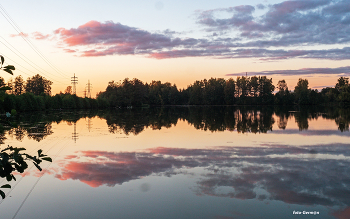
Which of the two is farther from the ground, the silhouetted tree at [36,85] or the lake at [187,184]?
the silhouetted tree at [36,85]

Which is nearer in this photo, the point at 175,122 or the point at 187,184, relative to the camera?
the point at 187,184

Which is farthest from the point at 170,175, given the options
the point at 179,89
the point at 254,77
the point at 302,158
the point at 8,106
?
the point at 179,89

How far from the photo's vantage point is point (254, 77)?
163 metres

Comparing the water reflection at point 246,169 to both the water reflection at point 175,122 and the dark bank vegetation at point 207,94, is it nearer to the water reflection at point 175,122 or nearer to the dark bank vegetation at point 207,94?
the water reflection at point 175,122

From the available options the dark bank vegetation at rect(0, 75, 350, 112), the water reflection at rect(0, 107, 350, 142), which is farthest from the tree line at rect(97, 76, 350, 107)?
the water reflection at rect(0, 107, 350, 142)

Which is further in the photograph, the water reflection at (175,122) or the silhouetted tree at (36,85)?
the silhouetted tree at (36,85)

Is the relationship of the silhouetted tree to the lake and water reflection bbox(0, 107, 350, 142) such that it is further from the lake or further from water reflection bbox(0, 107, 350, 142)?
the lake

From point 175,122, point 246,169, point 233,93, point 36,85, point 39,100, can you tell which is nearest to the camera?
point 246,169

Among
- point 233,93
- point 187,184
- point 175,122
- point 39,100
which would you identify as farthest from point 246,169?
point 233,93

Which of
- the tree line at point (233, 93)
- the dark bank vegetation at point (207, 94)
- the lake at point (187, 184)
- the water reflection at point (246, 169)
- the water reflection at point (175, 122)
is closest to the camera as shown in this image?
the lake at point (187, 184)

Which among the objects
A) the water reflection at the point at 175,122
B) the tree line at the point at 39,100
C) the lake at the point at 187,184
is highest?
the tree line at the point at 39,100

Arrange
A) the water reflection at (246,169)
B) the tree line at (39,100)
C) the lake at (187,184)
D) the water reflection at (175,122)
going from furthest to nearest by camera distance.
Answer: the tree line at (39,100) → the water reflection at (175,122) → the water reflection at (246,169) → the lake at (187,184)

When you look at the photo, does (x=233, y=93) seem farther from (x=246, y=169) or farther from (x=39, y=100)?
(x=246, y=169)

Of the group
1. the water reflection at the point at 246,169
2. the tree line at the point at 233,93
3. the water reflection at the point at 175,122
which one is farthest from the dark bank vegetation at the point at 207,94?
the water reflection at the point at 246,169
